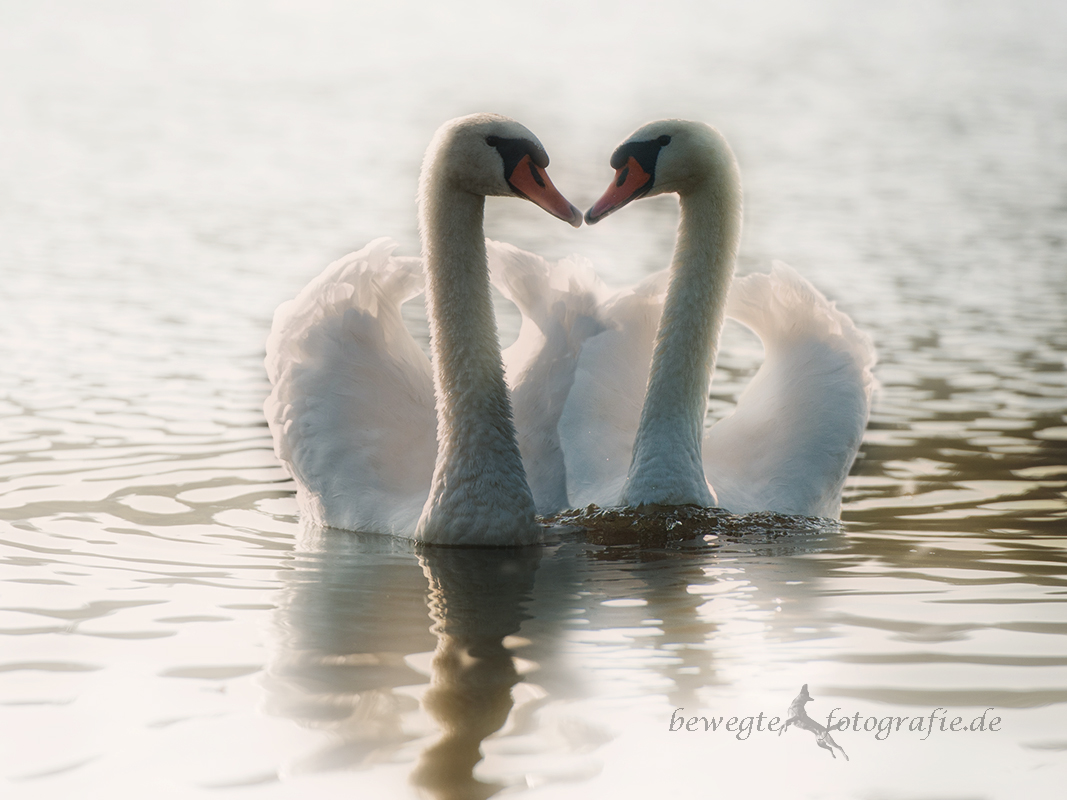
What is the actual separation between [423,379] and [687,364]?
144 centimetres

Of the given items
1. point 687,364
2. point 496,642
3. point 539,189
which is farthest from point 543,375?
point 496,642

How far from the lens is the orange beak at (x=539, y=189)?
239 inches

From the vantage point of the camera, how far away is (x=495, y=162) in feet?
20.1

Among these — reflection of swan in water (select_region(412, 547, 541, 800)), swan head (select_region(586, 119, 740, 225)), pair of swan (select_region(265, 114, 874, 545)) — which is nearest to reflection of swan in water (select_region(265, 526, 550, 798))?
reflection of swan in water (select_region(412, 547, 541, 800))

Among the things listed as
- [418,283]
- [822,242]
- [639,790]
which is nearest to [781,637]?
[639,790]

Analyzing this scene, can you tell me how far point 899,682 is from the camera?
4.40 metres

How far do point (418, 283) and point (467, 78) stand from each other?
30.4 meters

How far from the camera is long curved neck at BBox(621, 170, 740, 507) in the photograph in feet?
21.7

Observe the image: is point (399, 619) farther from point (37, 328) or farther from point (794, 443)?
point (37, 328)

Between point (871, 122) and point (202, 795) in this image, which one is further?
point (871, 122)

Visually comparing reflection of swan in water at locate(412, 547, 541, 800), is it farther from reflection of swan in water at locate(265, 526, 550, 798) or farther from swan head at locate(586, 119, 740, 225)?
swan head at locate(586, 119, 740, 225)

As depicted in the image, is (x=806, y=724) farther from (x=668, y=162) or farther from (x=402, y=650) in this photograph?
(x=668, y=162)

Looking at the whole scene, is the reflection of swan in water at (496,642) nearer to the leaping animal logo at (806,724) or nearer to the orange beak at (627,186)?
the leaping animal logo at (806,724)

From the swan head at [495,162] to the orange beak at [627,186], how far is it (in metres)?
0.39
